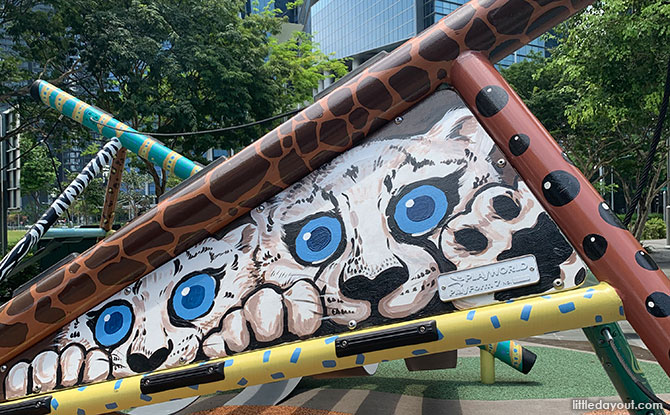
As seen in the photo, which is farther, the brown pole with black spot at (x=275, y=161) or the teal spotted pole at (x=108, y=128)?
the teal spotted pole at (x=108, y=128)

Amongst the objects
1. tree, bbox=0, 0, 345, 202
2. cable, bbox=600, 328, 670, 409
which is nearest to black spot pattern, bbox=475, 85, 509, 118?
cable, bbox=600, 328, 670, 409

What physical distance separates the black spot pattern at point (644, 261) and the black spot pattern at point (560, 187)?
0.27 m

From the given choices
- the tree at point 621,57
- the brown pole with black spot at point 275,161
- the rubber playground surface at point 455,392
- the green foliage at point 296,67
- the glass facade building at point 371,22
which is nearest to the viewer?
the brown pole with black spot at point 275,161

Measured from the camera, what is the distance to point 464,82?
5.90 feet

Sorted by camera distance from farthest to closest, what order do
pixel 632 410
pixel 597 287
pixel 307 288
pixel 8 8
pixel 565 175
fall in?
pixel 8 8
pixel 632 410
pixel 307 288
pixel 565 175
pixel 597 287

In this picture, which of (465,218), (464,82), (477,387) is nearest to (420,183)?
(465,218)

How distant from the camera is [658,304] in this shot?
56.5 inches

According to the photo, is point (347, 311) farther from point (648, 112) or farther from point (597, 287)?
point (648, 112)

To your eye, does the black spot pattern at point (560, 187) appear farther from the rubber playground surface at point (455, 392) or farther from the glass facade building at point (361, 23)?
the glass facade building at point (361, 23)

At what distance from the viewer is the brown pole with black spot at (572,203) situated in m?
1.45

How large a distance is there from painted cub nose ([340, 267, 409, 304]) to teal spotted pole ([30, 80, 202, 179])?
11.2 feet

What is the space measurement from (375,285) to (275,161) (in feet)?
2.16

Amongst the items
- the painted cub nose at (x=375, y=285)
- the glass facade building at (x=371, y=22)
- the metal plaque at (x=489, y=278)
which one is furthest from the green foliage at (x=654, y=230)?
the painted cub nose at (x=375, y=285)

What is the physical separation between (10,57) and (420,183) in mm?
12345
